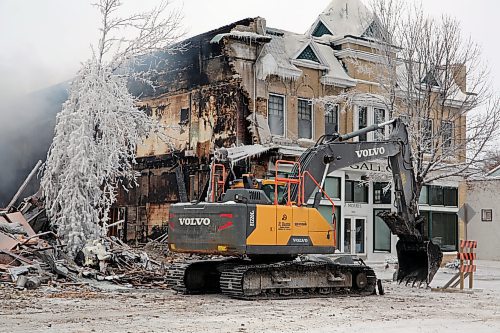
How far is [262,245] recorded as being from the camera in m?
15.0

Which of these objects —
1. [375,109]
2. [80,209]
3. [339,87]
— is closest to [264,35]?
A: [339,87]

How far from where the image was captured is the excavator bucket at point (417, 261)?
17.6m

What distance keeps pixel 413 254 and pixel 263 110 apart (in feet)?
31.9

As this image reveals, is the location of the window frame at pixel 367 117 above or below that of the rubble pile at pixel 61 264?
above

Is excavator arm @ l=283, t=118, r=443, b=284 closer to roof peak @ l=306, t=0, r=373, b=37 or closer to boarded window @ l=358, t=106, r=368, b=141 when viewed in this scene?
boarded window @ l=358, t=106, r=368, b=141

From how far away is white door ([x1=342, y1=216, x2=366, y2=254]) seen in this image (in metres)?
29.2

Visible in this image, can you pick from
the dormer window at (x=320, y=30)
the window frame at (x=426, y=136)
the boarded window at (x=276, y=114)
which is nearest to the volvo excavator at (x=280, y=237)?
the window frame at (x=426, y=136)

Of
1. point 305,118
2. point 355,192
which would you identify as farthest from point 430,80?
point 355,192

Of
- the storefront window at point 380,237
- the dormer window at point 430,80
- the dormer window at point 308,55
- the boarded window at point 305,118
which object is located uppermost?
the dormer window at point 308,55

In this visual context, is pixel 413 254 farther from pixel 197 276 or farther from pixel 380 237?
pixel 380 237

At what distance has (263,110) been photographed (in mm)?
26109

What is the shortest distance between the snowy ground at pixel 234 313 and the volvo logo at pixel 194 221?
5.13 feet

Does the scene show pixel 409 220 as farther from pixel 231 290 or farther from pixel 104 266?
pixel 104 266

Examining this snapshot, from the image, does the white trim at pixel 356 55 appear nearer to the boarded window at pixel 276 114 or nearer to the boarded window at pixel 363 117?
the boarded window at pixel 363 117
